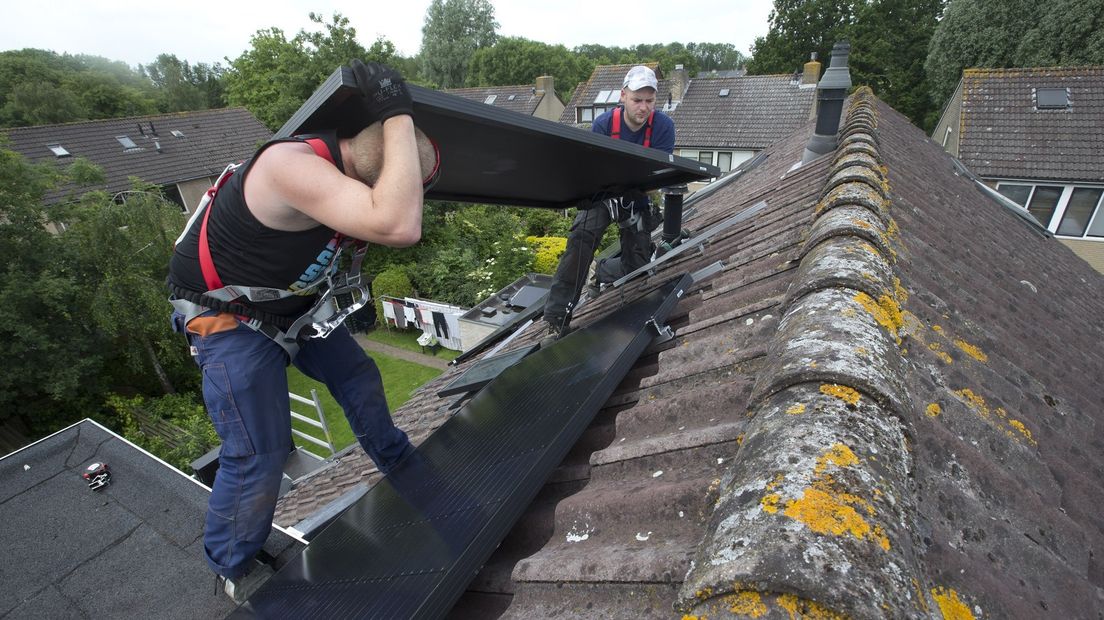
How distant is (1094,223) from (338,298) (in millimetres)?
19359

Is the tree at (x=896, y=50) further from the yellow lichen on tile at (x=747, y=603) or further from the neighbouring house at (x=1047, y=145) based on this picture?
the yellow lichen on tile at (x=747, y=603)

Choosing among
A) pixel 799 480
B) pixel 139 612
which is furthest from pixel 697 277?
pixel 139 612

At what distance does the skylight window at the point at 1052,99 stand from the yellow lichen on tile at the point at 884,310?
1893 centimetres

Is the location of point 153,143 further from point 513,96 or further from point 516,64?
point 516,64

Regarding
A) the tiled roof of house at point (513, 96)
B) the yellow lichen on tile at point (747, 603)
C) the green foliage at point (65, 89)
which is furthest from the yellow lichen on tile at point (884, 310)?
the green foliage at point (65, 89)

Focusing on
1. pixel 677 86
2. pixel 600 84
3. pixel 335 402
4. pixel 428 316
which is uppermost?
pixel 600 84

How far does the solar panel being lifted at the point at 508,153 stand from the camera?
1.84 meters

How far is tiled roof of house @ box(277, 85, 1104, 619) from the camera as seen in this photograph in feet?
3.00

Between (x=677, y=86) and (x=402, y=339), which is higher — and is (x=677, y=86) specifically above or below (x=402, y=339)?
above

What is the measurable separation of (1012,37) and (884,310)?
32.9 meters

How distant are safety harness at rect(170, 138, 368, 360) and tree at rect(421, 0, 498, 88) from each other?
5316 cm

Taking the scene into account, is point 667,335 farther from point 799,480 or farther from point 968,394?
point 799,480

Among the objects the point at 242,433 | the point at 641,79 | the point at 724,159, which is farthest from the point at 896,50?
the point at 242,433

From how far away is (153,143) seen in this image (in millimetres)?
22781
